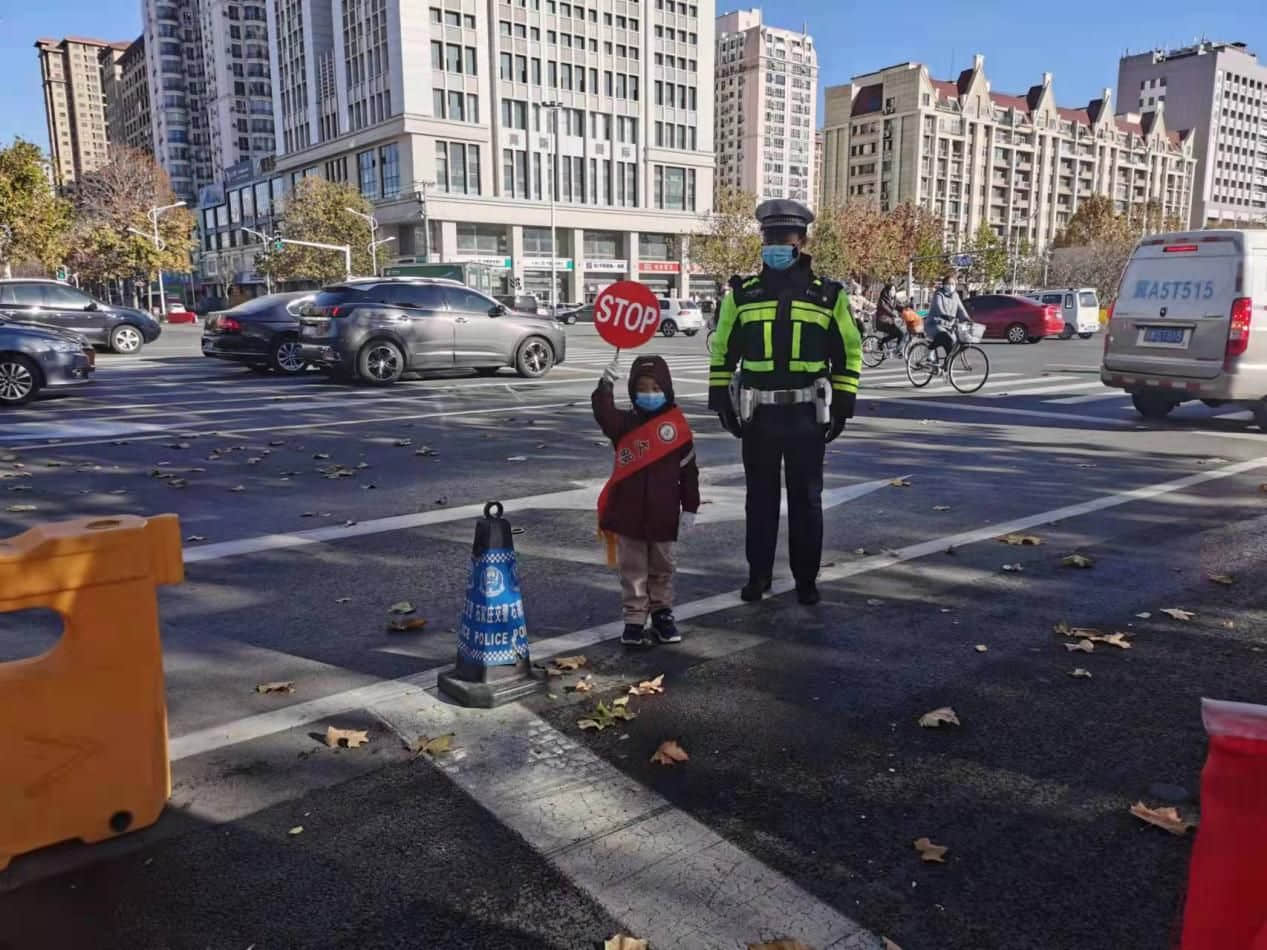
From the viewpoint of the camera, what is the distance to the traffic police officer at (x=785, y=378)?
4.97 m

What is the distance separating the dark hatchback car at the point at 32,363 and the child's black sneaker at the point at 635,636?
12.8m

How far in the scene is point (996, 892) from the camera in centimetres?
271

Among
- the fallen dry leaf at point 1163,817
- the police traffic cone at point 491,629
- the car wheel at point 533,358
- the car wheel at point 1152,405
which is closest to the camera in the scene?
the fallen dry leaf at point 1163,817

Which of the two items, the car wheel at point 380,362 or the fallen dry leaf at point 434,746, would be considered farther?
the car wheel at point 380,362

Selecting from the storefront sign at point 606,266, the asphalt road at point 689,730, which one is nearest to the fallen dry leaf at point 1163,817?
the asphalt road at point 689,730

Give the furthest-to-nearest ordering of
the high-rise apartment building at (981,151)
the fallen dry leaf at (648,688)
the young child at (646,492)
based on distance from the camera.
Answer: the high-rise apartment building at (981,151), the young child at (646,492), the fallen dry leaf at (648,688)

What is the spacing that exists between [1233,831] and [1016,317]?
35.0m

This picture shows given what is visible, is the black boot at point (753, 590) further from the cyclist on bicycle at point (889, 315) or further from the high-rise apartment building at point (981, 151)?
the high-rise apartment building at point (981, 151)

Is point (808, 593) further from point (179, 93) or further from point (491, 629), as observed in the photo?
point (179, 93)

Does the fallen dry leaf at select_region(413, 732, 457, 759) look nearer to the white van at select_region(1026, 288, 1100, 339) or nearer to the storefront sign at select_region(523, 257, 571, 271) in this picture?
the white van at select_region(1026, 288, 1100, 339)

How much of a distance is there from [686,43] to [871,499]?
3561 inches

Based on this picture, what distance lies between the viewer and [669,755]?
3.47 m

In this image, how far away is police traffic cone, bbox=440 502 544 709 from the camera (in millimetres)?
3908

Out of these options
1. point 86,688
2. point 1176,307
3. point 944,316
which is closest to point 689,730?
point 86,688
